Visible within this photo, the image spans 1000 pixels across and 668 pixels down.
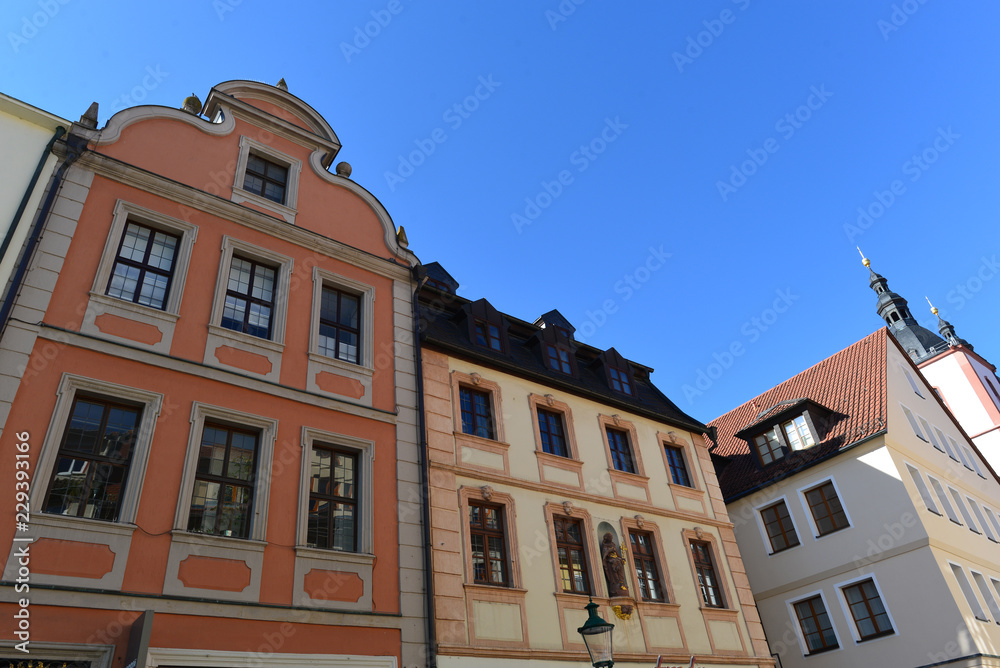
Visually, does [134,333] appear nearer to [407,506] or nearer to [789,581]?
[407,506]

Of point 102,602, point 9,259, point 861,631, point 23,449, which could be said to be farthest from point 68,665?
point 861,631

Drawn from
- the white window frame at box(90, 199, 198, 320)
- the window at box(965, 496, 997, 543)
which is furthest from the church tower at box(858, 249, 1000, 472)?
the white window frame at box(90, 199, 198, 320)

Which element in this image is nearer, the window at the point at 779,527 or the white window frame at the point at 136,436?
the white window frame at the point at 136,436

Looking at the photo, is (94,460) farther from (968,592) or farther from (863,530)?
(968,592)

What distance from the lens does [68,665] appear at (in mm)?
8016

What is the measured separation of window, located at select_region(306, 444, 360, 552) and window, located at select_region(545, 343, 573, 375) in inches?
269

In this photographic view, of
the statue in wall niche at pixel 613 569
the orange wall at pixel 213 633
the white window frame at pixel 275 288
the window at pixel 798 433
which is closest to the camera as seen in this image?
the orange wall at pixel 213 633

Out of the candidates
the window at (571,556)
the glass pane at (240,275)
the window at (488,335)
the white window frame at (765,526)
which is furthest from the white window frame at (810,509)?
the glass pane at (240,275)

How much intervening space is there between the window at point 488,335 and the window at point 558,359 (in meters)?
1.64

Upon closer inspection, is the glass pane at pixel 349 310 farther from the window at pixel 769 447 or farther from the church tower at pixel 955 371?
the church tower at pixel 955 371

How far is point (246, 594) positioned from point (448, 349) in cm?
661

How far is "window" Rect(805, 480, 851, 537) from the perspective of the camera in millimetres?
20031

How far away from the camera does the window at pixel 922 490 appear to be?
782 inches

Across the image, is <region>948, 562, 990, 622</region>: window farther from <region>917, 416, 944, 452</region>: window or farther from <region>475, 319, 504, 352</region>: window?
<region>475, 319, 504, 352</region>: window
